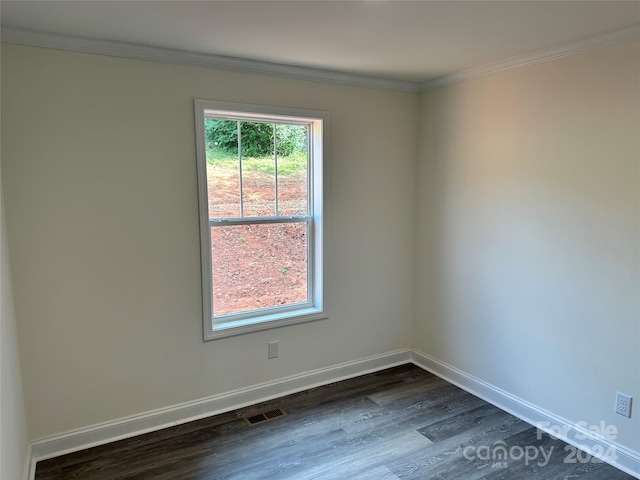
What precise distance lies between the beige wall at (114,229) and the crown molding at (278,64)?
0.15 feet

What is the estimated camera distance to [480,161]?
115 inches

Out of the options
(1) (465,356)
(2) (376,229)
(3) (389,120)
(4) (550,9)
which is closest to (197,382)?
(2) (376,229)

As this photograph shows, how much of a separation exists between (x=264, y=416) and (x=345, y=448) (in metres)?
0.62

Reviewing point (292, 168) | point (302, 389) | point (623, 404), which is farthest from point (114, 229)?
point (623, 404)

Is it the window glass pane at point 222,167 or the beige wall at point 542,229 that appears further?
the window glass pane at point 222,167

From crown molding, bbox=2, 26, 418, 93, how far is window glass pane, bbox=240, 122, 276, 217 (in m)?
0.37

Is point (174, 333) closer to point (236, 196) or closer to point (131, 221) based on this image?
point (131, 221)

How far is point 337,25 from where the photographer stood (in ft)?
6.57

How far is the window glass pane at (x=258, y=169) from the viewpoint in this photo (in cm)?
284

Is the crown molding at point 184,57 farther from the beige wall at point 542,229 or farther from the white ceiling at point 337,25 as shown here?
the beige wall at point 542,229

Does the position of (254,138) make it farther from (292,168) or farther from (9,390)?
(9,390)

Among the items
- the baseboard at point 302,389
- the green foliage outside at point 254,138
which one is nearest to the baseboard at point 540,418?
the baseboard at point 302,389

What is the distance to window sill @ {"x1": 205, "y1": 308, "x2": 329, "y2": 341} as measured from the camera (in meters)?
2.79

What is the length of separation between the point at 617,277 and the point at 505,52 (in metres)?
1.43
